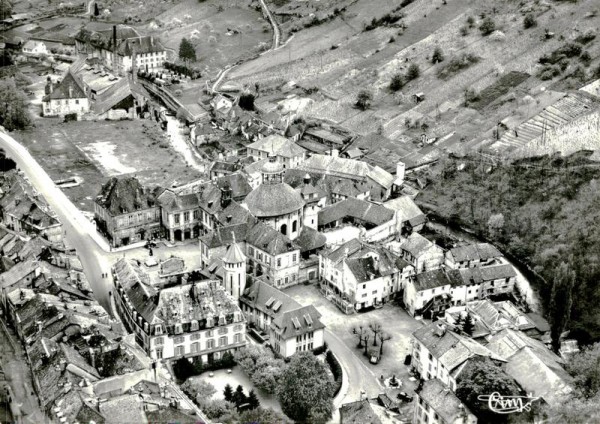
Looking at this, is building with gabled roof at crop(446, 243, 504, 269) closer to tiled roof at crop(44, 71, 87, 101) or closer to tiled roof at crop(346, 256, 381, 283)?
tiled roof at crop(346, 256, 381, 283)

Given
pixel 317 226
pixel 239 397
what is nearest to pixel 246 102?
pixel 317 226

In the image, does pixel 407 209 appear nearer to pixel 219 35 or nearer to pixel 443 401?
pixel 443 401

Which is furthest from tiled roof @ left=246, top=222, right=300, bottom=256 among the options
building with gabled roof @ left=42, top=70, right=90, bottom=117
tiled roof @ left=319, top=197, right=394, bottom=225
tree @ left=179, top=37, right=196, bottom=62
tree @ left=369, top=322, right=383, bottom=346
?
tree @ left=179, top=37, right=196, bottom=62

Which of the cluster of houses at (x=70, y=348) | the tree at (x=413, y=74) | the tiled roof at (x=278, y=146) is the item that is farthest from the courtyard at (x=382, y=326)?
the tree at (x=413, y=74)

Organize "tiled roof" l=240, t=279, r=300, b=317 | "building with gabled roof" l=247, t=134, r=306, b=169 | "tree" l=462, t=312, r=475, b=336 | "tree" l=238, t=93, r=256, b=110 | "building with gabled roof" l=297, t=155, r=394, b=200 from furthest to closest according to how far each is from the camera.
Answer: "tree" l=238, t=93, r=256, b=110, "building with gabled roof" l=247, t=134, r=306, b=169, "building with gabled roof" l=297, t=155, r=394, b=200, "tiled roof" l=240, t=279, r=300, b=317, "tree" l=462, t=312, r=475, b=336

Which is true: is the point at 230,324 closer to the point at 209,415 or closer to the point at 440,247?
the point at 209,415

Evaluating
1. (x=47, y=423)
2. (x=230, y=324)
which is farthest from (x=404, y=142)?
(x=47, y=423)

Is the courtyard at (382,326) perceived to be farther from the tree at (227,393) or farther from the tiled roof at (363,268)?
the tree at (227,393)
